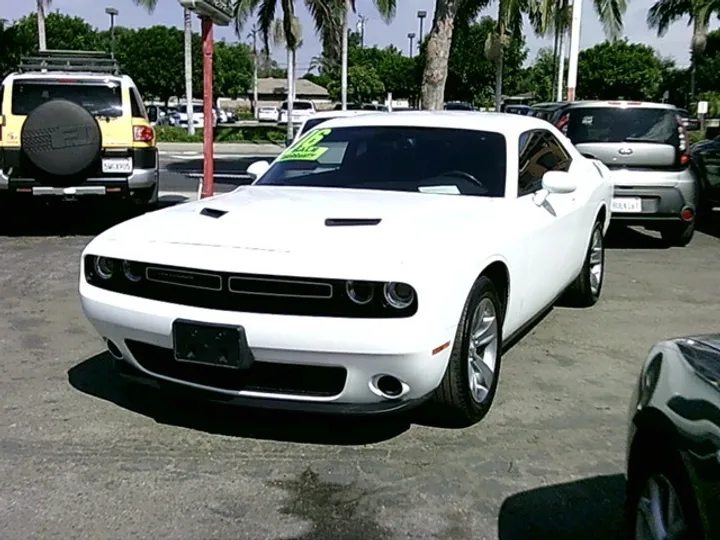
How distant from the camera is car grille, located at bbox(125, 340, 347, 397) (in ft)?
12.9

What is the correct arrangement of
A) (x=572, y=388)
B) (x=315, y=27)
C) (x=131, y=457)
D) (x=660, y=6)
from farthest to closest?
(x=660, y=6)
(x=315, y=27)
(x=572, y=388)
(x=131, y=457)

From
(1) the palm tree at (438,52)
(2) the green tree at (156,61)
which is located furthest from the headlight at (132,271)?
(2) the green tree at (156,61)

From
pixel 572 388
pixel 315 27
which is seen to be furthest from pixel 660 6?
pixel 572 388

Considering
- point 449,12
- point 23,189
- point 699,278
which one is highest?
point 449,12

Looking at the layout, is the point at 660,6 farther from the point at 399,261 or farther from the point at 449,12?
the point at 399,261

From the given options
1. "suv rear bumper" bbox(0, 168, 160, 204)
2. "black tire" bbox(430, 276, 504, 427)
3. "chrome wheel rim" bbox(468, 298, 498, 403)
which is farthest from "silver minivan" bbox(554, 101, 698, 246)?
"black tire" bbox(430, 276, 504, 427)

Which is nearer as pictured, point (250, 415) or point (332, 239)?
point (332, 239)

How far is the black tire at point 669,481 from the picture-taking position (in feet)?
8.00

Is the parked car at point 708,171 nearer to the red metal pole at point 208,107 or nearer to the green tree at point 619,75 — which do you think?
the red metal pole at point 208,107

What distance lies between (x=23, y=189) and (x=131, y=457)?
6.47 metres

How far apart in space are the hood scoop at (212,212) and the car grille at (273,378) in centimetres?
74

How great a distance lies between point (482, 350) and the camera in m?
4.50

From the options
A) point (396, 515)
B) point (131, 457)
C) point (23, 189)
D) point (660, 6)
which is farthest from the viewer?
point (660, 6)

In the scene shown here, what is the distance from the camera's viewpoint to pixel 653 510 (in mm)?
2762
